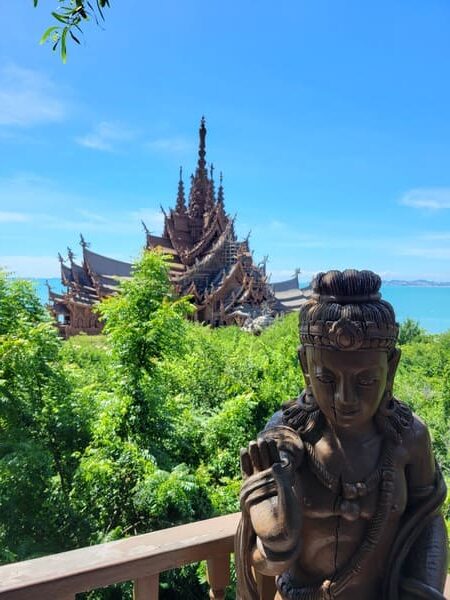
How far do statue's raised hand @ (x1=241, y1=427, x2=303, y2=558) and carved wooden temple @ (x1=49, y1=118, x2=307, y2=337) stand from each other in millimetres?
17495

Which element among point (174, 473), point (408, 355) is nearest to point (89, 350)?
point (174, 473)

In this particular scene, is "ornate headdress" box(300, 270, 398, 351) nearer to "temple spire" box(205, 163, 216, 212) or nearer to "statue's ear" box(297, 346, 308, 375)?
"statue's ear" box(297, 346, 308, 375)

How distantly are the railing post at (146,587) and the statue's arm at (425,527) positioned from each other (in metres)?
0.83

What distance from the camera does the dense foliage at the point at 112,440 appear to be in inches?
159

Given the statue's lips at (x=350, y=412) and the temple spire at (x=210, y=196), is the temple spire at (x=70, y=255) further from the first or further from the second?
the statue's lips at (x=350, y=412)

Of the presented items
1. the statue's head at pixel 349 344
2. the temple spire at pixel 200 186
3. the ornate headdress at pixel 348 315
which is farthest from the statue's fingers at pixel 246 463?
the temple spire at pixel 200 186

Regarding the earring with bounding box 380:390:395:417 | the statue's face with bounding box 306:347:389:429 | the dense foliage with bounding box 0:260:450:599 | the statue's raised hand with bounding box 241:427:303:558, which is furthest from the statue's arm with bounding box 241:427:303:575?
the dense foliage with bounding box 0:260:450:599

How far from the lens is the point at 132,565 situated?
151 centimetres

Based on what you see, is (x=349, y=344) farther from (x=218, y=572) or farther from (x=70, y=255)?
(x=70, y=255)

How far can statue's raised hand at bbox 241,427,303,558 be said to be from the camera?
1206 millimetres

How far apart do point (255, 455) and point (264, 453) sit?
1.2 inches

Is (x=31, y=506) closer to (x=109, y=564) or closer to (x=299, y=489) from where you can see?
(x=109, y=564)

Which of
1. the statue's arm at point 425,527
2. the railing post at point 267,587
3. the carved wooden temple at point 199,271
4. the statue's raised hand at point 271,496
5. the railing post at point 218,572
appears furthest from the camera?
the carved wooden temple at point 199,271

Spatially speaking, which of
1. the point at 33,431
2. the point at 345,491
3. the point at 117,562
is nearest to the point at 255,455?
Result: the point at 345,491
